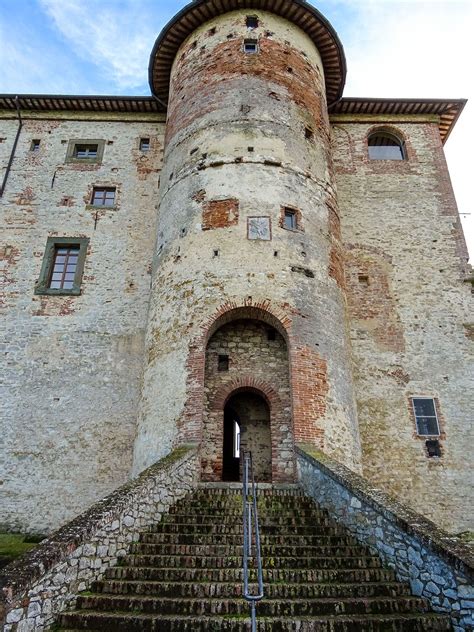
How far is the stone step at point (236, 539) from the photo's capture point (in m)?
6.55

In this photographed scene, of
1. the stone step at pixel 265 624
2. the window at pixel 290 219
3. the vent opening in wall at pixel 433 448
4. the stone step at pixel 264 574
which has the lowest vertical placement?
the stone step at pixel 265 624

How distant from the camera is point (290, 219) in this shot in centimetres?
1191

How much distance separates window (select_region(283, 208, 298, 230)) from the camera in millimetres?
11750

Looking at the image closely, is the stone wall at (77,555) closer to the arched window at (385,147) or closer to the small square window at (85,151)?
the small square window at (85,151)

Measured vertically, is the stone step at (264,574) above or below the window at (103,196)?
below

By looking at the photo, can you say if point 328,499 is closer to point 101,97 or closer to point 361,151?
point 361,151

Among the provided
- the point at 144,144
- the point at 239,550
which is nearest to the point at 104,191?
the point at 144,144

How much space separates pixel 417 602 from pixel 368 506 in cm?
142

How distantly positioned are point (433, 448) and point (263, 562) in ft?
25.4

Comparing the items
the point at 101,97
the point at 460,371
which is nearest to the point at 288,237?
the point at 460,371

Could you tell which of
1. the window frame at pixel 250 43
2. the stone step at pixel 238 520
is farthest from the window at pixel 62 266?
the stone step at pixel 238 520

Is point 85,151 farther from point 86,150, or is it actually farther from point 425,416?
point 425,416

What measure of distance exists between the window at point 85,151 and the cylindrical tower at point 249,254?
3.08 m

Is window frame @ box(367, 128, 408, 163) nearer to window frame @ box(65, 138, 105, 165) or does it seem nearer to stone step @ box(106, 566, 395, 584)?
window frame @ box(65, 138, 105, 165)
